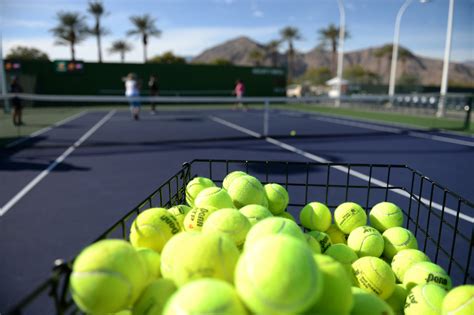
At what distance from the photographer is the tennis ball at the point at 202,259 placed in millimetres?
1546

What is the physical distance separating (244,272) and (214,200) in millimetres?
1145

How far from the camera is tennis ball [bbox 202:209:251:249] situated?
2055mm

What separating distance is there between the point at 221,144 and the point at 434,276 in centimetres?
901

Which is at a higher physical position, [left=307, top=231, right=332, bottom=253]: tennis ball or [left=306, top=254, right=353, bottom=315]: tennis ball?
[left=306, top=254, right=353, bottom=315]: tennis ball

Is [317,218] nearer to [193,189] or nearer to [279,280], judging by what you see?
[193,189]

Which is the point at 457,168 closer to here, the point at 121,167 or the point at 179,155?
the point at 179,155

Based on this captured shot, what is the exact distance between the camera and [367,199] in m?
2.98

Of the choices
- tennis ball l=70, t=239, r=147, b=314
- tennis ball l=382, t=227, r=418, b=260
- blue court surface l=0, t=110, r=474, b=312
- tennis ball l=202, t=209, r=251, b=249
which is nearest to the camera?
tennis ball l=70, t=239, r=147, b=314

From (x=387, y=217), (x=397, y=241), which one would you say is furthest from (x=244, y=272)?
(x=387, y=217)

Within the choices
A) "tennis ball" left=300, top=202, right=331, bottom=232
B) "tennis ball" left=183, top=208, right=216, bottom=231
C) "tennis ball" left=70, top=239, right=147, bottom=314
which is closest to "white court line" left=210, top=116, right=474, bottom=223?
"tennis ball" left=300, top=202, right=331, bottom=232

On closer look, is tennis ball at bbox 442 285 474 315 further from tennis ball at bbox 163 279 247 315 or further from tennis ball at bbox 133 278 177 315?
tennis ball at bbox 133 278 177 315

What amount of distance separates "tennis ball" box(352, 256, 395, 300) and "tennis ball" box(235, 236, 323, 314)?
2.87 feet

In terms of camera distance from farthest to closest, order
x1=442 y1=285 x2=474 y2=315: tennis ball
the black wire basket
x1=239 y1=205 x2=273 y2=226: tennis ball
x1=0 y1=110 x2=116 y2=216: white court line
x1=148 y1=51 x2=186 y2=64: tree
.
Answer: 1. x1=148 y1=51 x2=186 y2=64: tree
2. x1=0 y1=110 x2=116 y2=216: white court line
3. x1=239 y1=205 x2=273 y2=226: tennis ball
4. the black wire basket
5. x1=442 y1=285 x2=474 y2=315: tennis ball

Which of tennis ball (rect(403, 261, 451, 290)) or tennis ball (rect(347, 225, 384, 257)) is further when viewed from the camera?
tennis ball (rect(347, 225, 384, 257))
